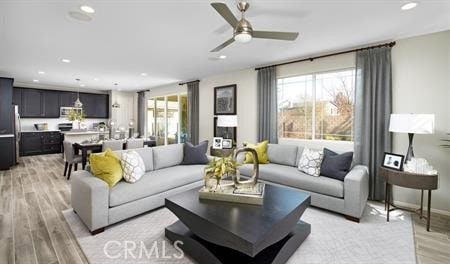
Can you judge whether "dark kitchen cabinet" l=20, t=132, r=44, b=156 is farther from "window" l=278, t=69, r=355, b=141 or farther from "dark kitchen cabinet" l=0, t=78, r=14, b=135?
"window" l=278, t=69, r=355, b=141

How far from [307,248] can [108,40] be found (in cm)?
386

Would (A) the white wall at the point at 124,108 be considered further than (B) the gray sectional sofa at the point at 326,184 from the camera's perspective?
Yes

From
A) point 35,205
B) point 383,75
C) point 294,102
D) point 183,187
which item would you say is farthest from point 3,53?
point 383,75

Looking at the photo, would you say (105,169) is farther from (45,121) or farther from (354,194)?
(45,121)

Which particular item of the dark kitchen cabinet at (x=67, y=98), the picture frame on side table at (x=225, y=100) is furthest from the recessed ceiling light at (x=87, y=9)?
the dark kitchen cabinet at (x=67, y=98)

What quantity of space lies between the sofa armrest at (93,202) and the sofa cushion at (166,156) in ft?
3.73

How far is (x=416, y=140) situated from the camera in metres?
3.22

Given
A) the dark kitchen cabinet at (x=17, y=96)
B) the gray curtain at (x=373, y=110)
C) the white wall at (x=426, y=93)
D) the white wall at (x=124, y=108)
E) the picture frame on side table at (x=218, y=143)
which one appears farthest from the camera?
the white wall at (x=124, y=108)

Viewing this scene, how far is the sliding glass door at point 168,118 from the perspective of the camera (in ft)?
24.0

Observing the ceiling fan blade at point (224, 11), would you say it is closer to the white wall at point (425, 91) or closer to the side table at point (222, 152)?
the white wall at point (425, 91)

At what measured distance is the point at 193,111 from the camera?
639 centimetres

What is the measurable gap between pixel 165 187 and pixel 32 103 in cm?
747

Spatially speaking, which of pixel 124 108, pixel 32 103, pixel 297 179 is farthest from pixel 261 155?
pixel 32 103

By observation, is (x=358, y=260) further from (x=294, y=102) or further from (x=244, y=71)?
(x=244, y=71)
